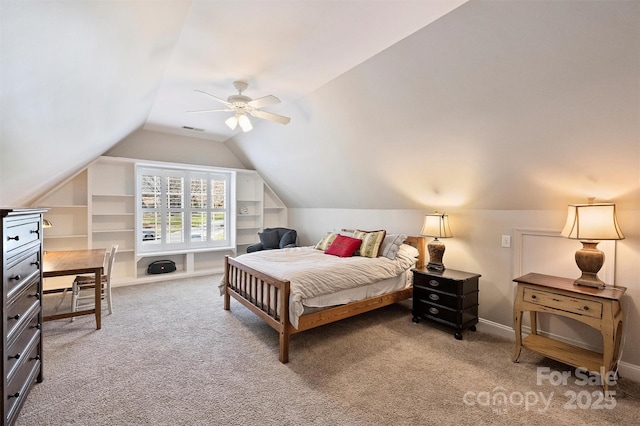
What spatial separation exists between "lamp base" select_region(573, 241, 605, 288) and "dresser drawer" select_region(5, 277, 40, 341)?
3.90m

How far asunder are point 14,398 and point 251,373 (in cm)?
139

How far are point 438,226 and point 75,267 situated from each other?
3974 millimetres

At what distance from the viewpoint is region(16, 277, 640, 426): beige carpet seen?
185cm

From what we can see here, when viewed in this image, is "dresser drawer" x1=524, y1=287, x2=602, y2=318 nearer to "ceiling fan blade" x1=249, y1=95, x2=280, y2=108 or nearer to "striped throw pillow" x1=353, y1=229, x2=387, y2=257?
"striped throw pillow" x1=353, y1=229, x2=387, y2=257

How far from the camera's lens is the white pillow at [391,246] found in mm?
3615

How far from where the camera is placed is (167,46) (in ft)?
7.50

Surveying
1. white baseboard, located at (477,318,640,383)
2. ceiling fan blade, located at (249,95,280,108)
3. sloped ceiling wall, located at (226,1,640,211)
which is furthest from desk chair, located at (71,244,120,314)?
white baseboard, located at (477,318,640,383)

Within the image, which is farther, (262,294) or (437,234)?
(437,234)

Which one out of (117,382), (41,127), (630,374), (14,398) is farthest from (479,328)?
(41,127)

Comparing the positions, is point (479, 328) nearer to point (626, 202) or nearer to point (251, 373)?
point (626, 202)

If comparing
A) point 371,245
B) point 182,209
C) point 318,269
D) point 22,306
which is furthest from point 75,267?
point 371,245

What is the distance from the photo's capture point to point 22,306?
1.77 m

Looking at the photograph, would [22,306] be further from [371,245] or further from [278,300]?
[371,245]

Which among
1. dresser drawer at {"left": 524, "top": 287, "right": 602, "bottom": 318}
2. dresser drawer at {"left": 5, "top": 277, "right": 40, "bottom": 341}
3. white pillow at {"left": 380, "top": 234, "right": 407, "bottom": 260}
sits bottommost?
dresser drawer at {"left": 524, "top": 287, "right": 602, "bottom": 318}
